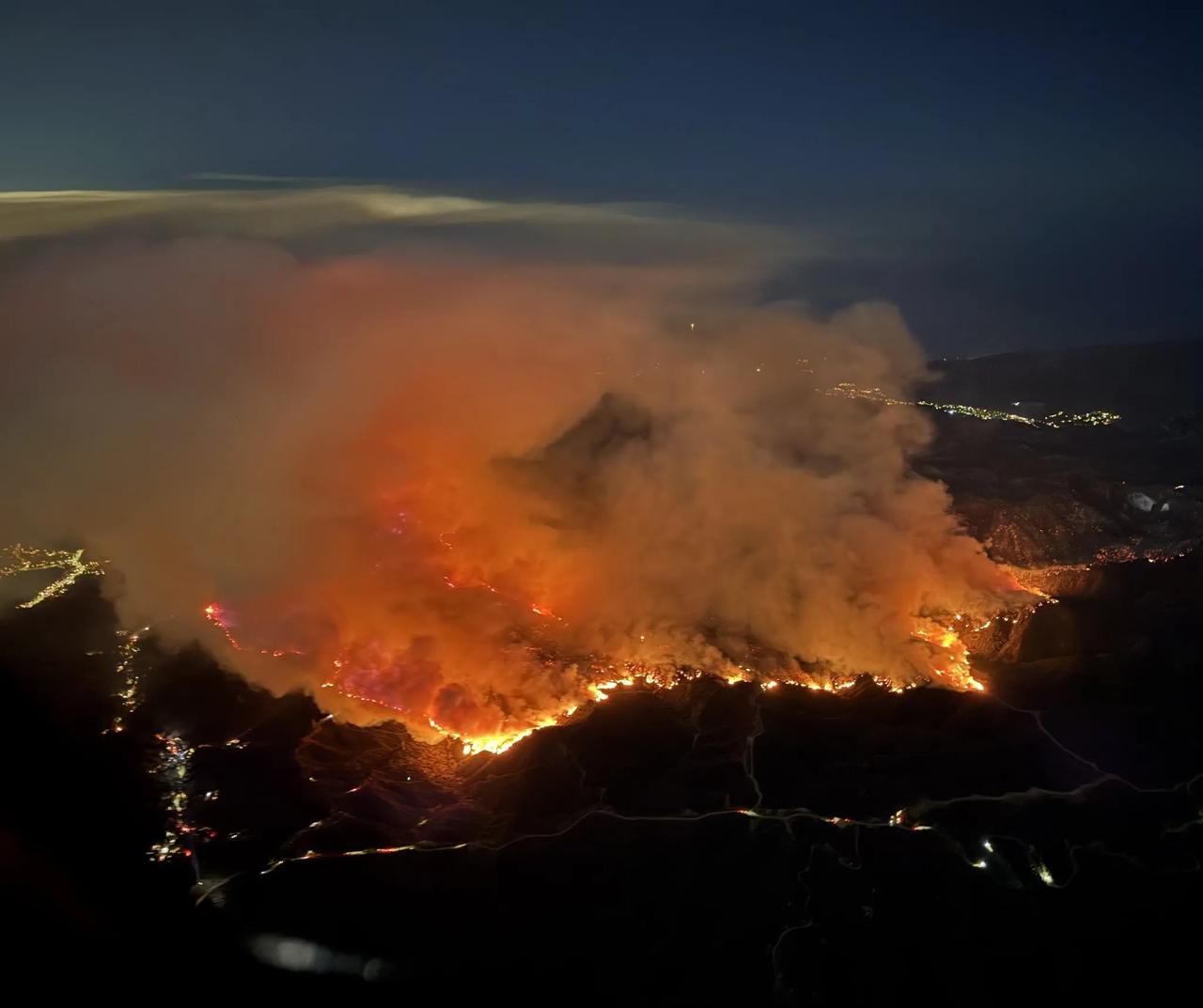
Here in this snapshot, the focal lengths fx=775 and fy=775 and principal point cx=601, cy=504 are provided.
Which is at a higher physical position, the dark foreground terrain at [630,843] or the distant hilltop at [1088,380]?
the dark foreground terrain at [630,843]

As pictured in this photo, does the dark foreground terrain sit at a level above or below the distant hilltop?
above

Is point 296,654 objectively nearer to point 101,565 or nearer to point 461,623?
point 461,623

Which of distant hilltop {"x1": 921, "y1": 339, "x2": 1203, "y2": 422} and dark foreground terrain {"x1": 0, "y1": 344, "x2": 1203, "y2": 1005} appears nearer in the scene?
dark foreground terrain {"x1": 0, "y1": 344, "x2": 1203, "y2": 1005}

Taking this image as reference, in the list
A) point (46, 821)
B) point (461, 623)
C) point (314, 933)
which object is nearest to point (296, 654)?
point (461, 623)

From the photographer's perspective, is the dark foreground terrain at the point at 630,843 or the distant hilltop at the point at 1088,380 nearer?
the dark foreground terrain at the point at 630,843
